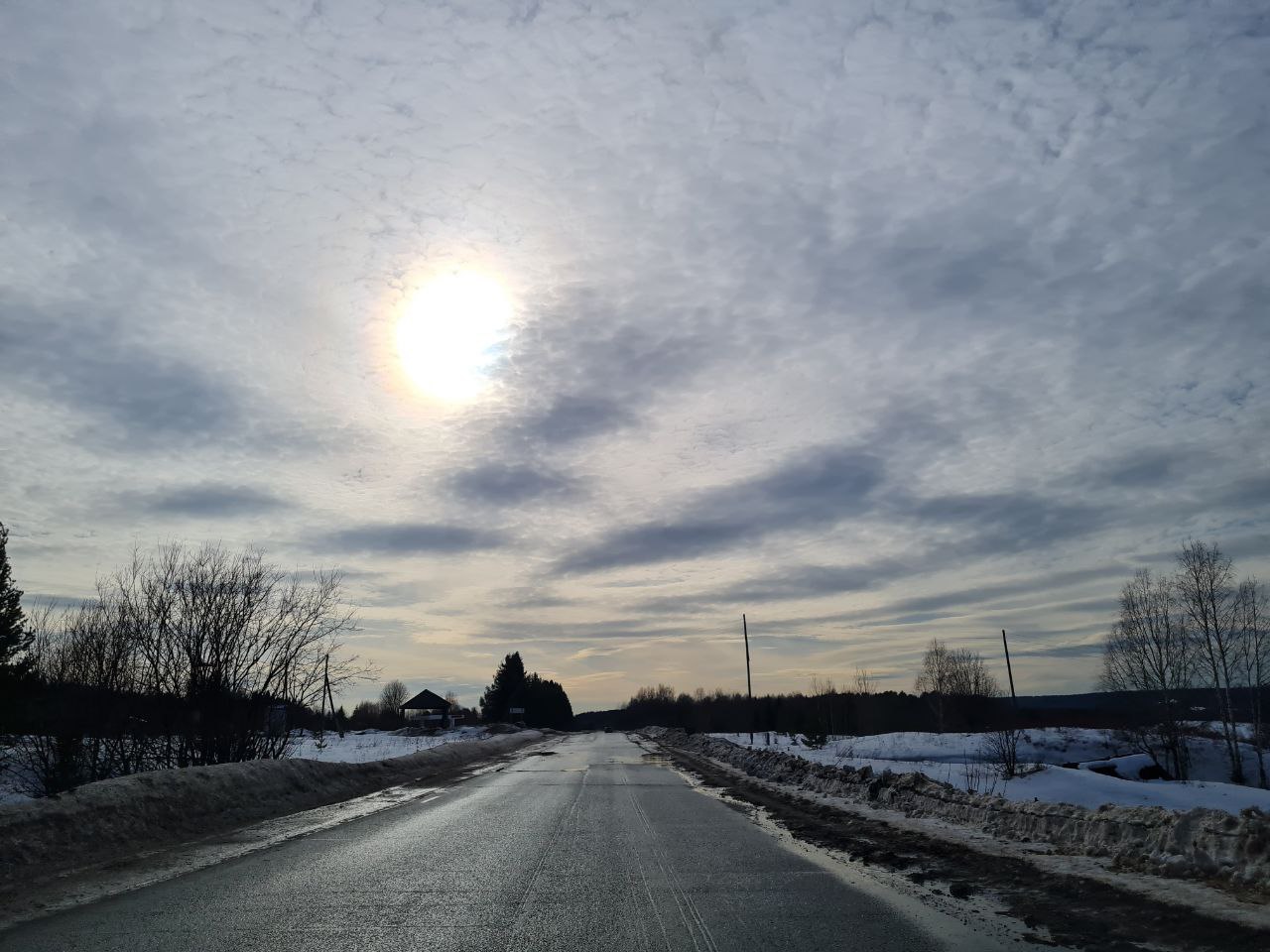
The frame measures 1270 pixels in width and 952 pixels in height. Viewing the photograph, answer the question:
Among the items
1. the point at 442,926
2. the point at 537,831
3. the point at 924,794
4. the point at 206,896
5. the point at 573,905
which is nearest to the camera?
the point at 442,926

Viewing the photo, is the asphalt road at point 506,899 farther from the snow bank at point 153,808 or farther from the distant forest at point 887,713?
the distant forest at point 887,713

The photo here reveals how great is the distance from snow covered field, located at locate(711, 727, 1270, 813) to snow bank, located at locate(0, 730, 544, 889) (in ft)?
44.0

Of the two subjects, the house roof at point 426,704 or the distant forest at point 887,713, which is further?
the house roof at point 426,704

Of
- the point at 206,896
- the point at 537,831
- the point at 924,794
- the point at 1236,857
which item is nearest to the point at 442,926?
the point at 206,896

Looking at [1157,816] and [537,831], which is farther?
[537,831]

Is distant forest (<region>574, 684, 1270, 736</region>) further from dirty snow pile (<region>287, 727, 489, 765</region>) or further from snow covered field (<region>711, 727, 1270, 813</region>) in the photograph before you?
dirty snow pile (<region>287, 727, 489, 765</region>)

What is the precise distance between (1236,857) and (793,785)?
46.3 ft

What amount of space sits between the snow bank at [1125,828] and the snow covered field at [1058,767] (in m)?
1.55

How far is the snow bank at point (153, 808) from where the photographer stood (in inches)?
396

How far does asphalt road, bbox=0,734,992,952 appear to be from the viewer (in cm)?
618

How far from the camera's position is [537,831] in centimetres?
1252

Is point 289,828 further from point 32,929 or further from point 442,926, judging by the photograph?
point 442,926

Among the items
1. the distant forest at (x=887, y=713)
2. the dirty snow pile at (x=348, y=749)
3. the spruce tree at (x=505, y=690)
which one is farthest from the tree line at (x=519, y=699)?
the dirty snow pile at (x=348, y=749)

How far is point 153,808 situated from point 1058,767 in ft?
75.9
